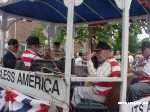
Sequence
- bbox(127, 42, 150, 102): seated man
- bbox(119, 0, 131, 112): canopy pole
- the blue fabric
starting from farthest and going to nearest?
the blue fabric → bbox(127, 42, 150, 102): seated man → bbox(119, 0, 131, 112): canopy pole

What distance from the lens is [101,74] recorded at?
181 inches

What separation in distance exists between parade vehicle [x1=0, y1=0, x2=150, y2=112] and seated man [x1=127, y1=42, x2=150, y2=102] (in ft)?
1.70

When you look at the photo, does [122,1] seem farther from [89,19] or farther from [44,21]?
[44,21]

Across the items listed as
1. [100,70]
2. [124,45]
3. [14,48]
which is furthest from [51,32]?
[124,45]

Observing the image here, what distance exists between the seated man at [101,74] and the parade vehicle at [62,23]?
261mm

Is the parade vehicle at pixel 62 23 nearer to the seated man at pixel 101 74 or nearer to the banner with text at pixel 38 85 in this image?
the banner with text at pixel 38 85

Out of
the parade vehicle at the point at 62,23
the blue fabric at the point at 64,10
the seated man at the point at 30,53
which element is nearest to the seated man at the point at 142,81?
the parade vehicle at the point at 62,23

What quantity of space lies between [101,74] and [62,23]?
4.56m

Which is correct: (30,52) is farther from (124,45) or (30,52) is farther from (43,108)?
(124,45)

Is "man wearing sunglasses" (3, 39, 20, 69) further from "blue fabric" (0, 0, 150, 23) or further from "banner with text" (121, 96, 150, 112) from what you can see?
"banner with text" (121, 96, 150, 112)

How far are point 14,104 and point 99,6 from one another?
106 inches

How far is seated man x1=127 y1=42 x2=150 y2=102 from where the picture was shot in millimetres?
4887

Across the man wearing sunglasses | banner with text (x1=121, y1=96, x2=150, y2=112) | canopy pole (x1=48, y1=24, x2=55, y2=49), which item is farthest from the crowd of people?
canopy pole (x1=48, y1=24, x2=55, y2=49)

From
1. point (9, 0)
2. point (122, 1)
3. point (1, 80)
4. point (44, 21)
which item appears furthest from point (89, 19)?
point (122, 1)
